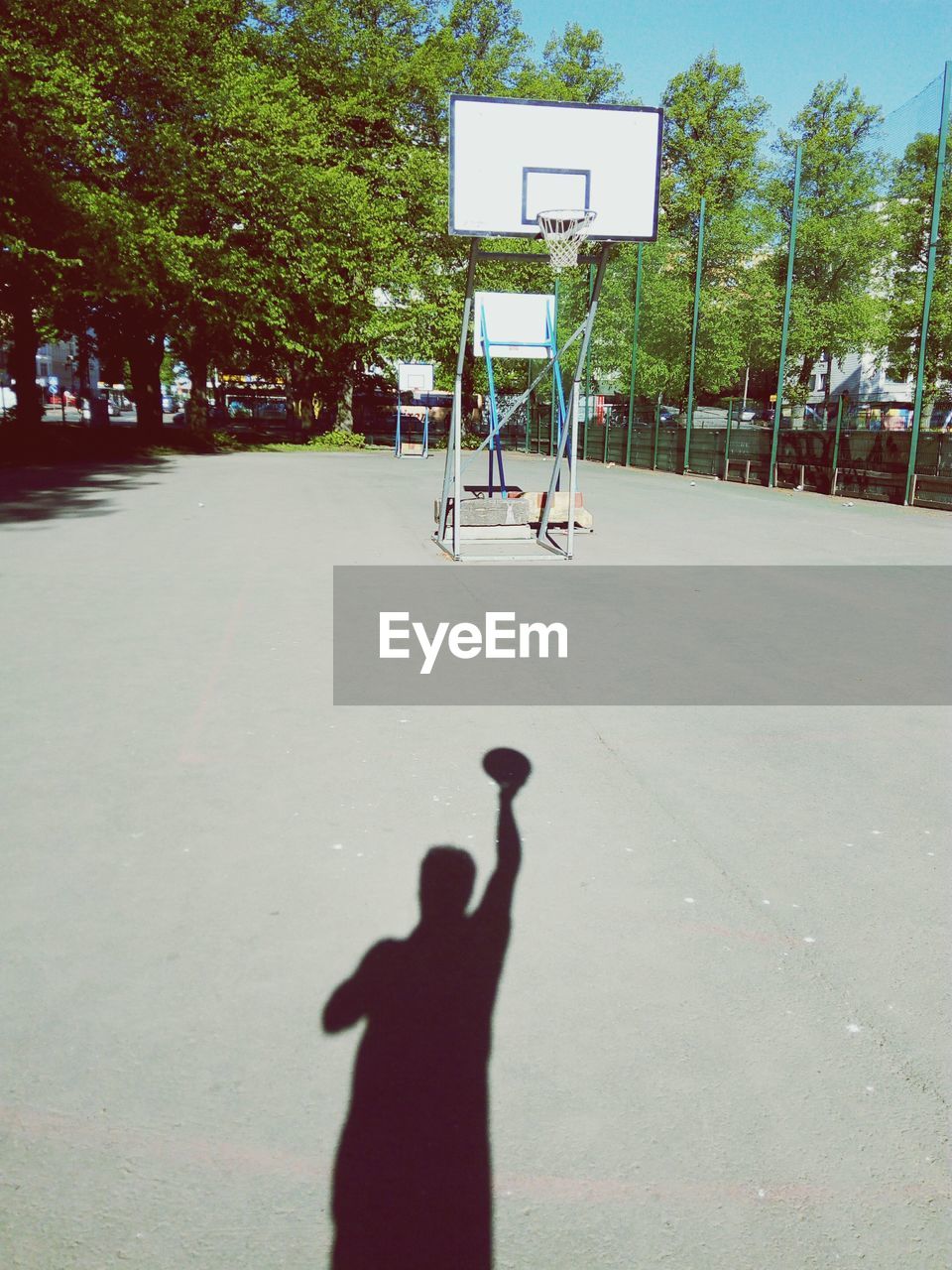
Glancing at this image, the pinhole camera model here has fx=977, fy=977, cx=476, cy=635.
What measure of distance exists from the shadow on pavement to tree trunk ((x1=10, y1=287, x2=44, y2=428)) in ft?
13.0

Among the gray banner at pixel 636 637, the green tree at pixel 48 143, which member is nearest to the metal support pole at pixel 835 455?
the gray banner at pixel 636 637

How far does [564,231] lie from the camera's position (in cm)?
1085

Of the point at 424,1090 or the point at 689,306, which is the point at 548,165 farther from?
the point at 689,306

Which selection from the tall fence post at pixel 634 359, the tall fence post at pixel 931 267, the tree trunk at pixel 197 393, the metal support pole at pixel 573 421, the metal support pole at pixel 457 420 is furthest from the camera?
the tree trunk at pixel 197 393

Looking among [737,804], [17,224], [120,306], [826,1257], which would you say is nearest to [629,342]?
[120,306]

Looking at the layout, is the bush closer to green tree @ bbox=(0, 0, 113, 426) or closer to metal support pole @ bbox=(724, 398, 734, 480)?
green tree @ bbox=(0, 0, 113, 426)

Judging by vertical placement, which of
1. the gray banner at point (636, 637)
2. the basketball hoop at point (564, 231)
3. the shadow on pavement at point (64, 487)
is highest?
the basketball hoop at point (564, 231)

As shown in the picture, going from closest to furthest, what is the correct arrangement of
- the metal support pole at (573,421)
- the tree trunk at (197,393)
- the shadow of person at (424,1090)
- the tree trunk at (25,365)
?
the shadow of person at (424,1090) < the metal support pole at (573,421) < the tree trunk at (25,365) < the tree trunk at (197,393)

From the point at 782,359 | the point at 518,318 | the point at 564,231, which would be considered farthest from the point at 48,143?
the point at 564,231

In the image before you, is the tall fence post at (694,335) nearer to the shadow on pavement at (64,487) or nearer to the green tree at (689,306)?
the green tree at (689,306)

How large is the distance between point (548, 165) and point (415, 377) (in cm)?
2817

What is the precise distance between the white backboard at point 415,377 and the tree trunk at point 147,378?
30.2 feet

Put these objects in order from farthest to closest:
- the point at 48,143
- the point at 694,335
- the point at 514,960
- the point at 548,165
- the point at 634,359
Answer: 1. the point at 634,359
2. the point at 694,335
3. the point at 48,143
4. the point at 548,165
5. the point at 514,960

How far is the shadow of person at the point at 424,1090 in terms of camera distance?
2154 mm
